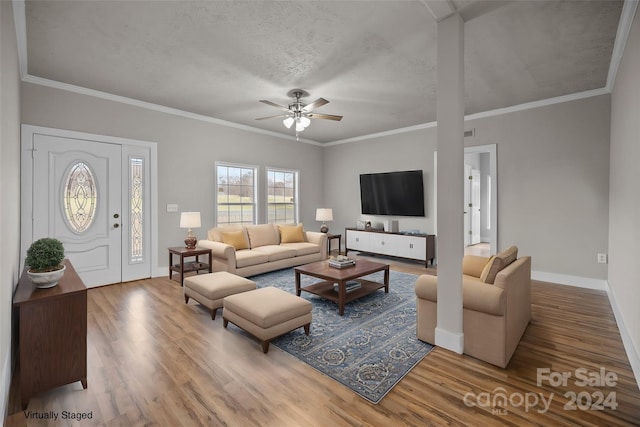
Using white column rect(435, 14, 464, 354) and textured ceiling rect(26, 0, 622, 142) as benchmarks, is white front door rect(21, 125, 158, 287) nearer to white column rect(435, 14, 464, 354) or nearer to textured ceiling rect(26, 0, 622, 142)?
textured ceiling rect(26, 0, 622, 142)

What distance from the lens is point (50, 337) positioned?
196cm

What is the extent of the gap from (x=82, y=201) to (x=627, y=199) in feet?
21.2

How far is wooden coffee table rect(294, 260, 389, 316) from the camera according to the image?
11.5ft

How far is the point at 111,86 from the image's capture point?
13.6ft

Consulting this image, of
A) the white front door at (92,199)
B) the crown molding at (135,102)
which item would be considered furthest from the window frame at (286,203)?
the white front door at (92,199)

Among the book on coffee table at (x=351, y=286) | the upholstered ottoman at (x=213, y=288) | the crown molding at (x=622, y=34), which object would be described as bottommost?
the book on coffee table at (x=351, y=286)

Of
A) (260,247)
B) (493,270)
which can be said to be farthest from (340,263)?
(260,247)

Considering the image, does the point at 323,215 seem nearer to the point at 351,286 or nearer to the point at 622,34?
the point at 351,286

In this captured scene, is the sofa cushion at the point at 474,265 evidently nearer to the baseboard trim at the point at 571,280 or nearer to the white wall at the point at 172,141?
the baseboard trim at the point at 571,280

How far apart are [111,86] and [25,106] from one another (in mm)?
1009

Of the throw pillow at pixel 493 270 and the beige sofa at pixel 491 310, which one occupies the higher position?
the throw pillow at pixel 493 270

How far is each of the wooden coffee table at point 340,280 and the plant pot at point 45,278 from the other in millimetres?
2425

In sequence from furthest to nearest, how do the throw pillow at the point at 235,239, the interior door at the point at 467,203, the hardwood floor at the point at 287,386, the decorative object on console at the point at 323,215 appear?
the interior door at the point at 467,203
the decorative object on console at the point at 323,215
the throw pillow at the point at 235,239
the hardwood floor at the point at 287,386

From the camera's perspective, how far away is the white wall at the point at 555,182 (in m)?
4.36
